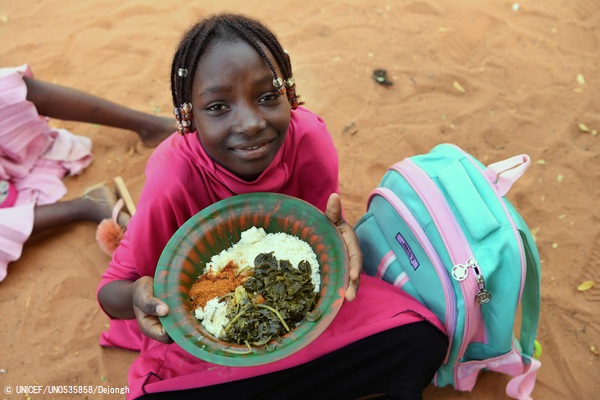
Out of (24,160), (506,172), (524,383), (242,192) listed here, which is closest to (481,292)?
(506,172)

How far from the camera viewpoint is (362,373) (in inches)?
64.1

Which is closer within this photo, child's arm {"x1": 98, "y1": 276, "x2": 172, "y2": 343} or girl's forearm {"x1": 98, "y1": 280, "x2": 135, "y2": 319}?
child's arm {"x1": 98, "y1": 276, "x2": 172, "y2": 343}

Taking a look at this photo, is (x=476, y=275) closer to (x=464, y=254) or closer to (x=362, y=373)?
(x=464, y=254)

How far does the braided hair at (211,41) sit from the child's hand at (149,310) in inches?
22.7

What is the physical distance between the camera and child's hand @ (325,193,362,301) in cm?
142

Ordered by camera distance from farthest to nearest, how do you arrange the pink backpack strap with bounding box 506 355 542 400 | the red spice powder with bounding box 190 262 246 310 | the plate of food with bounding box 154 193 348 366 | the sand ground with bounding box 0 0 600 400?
the sand ground with bounding box 0 0 600 400, the pink backpack strap with bounding box 506 355 542 400, the red spice powder with bounding box 190 262 246 310, the plate of food with bounding box 154 193 348 366

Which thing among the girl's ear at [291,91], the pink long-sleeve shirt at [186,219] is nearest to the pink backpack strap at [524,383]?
the pink long-sleeve shirt at [186,219]

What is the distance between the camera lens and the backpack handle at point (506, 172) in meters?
1.57

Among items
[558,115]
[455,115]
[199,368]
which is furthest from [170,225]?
[558,115]

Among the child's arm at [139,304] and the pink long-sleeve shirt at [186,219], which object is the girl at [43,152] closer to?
the child's arm at [139,304]

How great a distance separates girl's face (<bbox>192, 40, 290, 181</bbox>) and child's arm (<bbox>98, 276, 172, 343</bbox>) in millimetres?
465

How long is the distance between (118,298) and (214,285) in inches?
18.8

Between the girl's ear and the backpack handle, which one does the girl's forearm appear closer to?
the girl's ear

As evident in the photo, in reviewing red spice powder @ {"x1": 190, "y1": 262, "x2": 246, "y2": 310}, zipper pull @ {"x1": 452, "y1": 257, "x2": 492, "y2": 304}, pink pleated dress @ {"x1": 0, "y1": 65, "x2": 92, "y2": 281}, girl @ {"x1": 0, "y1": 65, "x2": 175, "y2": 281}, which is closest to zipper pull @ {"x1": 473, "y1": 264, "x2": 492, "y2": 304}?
zipper pull @ {"x1": 452, "y1": 257, "x2": 492, "y2": 304}
